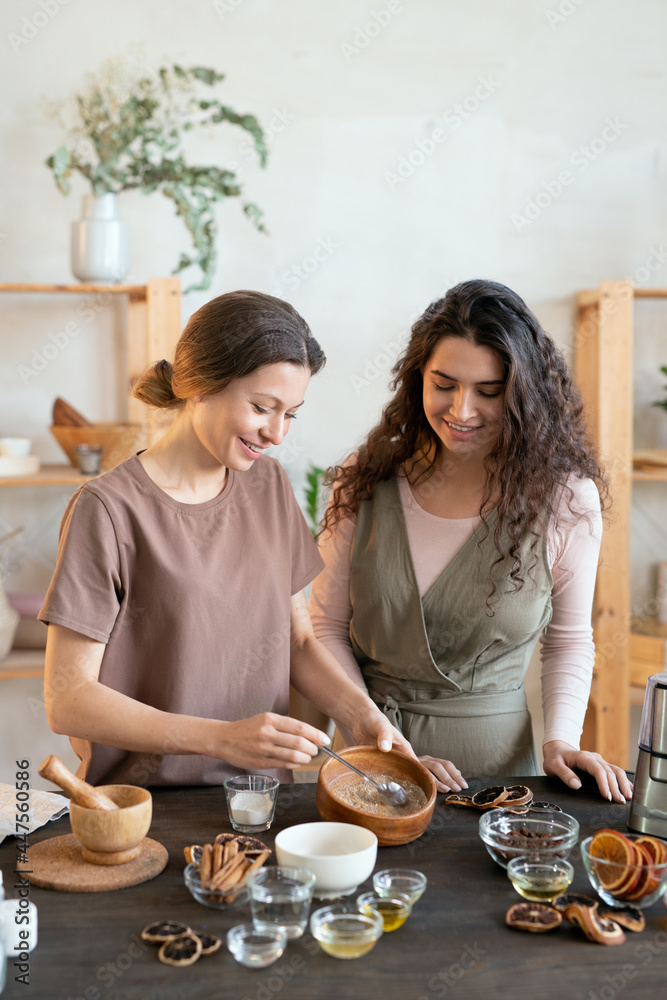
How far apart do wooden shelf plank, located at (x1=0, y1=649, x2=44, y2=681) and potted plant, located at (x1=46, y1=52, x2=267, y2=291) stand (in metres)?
1.19

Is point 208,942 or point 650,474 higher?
Answer: point 650,474

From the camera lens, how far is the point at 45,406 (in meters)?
3.16

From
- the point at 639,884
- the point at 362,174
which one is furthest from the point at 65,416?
the point at 639,884

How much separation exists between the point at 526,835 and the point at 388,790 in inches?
9.0

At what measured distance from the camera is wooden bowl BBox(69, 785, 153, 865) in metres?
1.21

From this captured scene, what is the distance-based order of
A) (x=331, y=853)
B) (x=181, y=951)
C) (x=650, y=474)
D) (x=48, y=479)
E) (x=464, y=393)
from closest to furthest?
(x=181, y=951) → (x=331, y=853) → (x=464, y=393) → (x=48, y=479) → (x=650, y=474)

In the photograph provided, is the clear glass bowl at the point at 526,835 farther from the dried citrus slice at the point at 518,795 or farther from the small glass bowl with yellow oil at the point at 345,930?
the small glass bowl with yellow oil at the point at 345,930

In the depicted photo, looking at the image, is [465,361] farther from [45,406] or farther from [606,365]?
[45,406]

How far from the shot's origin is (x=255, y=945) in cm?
104

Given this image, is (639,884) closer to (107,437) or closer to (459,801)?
(459,801)

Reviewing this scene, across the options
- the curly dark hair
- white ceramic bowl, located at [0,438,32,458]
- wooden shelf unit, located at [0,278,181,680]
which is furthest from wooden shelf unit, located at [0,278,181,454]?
the curly dark hair

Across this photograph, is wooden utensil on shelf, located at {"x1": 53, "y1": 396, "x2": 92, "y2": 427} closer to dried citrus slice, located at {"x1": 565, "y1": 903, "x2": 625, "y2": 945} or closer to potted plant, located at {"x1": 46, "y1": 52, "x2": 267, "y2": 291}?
potted plant, located at {"x1": 46, "y1": 52, "x2": 267, "y2": 291}

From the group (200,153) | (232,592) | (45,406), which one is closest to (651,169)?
(200,153)

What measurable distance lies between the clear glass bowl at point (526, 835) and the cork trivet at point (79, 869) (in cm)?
44
